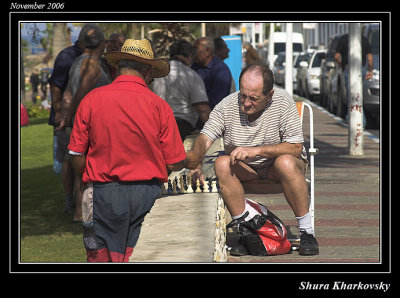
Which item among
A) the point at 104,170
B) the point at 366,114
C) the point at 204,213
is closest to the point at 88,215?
the point at 104,170

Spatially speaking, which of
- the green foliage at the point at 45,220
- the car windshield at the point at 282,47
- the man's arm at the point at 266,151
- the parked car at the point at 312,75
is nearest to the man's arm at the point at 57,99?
the green foliage at the point at 45,220

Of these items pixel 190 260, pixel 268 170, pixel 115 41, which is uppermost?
pixel 115 41

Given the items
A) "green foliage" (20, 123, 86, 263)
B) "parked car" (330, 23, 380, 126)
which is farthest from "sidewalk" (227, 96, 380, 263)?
"parked car" (330, 23, 380, 126)

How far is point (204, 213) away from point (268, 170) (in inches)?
25.6

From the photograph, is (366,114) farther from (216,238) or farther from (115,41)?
(216,238)

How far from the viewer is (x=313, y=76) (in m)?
27.6

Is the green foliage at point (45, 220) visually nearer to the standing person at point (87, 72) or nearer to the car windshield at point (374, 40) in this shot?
the standing person at point (87, 72)

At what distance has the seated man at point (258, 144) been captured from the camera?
653cm

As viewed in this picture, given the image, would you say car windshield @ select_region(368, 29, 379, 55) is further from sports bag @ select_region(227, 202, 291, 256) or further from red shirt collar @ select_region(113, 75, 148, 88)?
red shirt collar @ select_region(113, 75, 148, 88)

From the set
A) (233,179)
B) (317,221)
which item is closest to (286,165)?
(233,179)

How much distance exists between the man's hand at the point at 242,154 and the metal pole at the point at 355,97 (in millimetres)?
7441

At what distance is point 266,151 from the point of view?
21.6ft

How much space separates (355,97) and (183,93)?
4.84 m

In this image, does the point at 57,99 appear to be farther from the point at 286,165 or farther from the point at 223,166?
the point at 286,165
